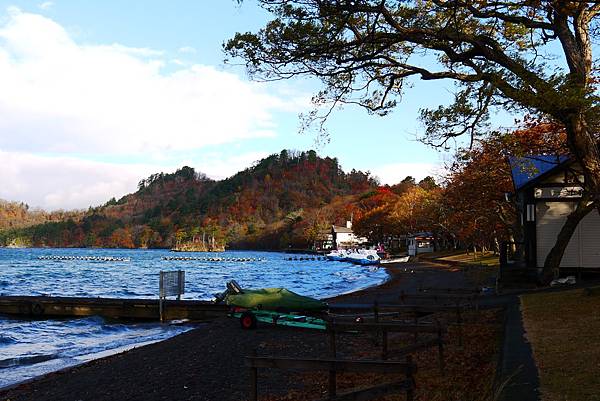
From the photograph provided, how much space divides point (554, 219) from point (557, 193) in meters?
1.19

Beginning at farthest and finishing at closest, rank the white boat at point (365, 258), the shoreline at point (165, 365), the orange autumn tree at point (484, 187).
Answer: the white boat at point (365, 258) < the orange autumn tree at point (484, 187) < the shoreline at point (165, 365)

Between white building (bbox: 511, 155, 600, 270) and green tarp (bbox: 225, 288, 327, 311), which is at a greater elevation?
white building (bbox: 511, 155, 600, 270)

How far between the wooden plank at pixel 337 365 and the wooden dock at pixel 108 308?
18931mm

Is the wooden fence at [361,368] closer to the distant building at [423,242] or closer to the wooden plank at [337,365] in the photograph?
the wooden plank at [337,365]

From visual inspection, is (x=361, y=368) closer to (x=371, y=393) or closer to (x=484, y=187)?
(x=371, y=393)

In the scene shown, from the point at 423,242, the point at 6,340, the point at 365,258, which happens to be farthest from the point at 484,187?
the point at 423,242

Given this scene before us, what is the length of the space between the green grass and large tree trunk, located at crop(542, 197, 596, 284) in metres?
5.18

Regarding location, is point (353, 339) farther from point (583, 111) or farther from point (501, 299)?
point (583, 111)

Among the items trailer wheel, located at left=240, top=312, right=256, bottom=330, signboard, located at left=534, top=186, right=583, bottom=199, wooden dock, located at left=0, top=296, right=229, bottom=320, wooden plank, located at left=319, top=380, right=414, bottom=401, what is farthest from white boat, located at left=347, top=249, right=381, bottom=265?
wooden plank, located at left=319, top=380, right=414, bottom=401

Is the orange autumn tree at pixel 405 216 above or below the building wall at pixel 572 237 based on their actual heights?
above

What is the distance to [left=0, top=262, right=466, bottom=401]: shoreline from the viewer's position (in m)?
12.2

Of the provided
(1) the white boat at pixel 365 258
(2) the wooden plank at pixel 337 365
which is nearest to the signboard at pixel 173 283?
(2) the wooden plank at pixel 337 365

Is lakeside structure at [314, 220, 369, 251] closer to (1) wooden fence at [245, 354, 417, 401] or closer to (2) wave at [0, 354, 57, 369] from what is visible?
(2) wave at [0, 354, 57, 369]

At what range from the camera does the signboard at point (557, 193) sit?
25859 millimetres
